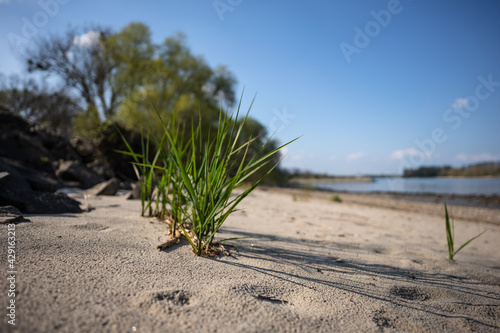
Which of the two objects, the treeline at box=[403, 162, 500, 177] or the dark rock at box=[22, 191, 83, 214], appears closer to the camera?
the dark rock at box=[22, 191, 83, 214]

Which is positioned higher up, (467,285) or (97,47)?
(97,47)

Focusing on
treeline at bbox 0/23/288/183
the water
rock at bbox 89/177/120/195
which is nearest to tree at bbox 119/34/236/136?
treeline at bbox 0/23/288/183

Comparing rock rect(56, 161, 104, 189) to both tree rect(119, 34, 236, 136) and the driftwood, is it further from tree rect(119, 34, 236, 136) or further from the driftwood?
tree rect(119, 34, 236, 136)

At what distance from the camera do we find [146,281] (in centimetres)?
94

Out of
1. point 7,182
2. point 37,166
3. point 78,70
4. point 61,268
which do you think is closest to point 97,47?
point 78,70

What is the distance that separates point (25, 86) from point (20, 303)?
1797 centimetres

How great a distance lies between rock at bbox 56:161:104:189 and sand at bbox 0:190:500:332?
7.21ft

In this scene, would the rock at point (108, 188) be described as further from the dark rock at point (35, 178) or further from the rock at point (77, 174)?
the rock at point (77, 174)

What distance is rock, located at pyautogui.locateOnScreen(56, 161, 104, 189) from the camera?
3597 mm

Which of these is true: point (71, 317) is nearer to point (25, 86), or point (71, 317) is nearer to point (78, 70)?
point (25, 86)

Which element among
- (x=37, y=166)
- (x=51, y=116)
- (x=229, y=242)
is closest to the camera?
(x=229, y=242)

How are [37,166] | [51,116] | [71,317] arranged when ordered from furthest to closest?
[51,116], [37,166], [71,317]

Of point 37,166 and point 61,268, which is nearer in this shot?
point 61,268

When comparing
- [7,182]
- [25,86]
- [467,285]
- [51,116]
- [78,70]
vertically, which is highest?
[78,70]
